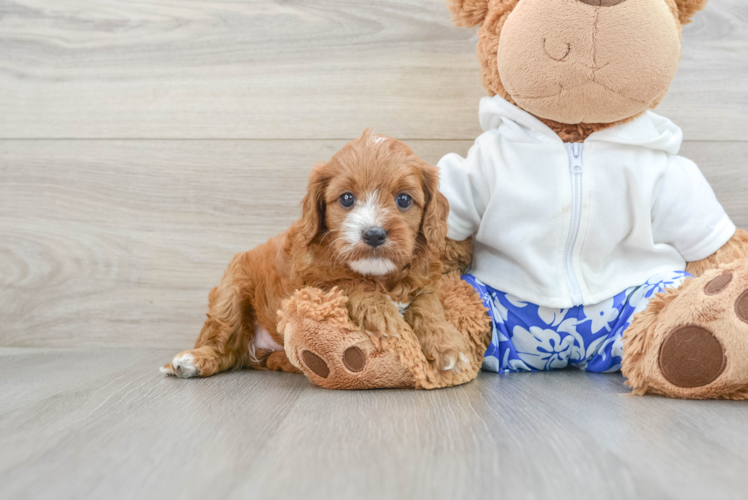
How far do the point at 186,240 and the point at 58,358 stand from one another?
45 centimetres

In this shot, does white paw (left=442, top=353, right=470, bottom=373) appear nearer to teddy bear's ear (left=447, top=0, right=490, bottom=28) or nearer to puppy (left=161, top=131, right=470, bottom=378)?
puppy (left=161, top=131, right=470, bottom=378)

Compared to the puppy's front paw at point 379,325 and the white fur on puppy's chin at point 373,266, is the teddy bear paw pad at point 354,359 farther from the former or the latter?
the white fur on puppy's chin at point 373,266

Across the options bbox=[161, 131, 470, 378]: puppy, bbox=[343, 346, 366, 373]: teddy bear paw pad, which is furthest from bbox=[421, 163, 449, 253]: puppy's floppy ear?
bbox=[343, 346, 366, 373]: teddy bear paw pad

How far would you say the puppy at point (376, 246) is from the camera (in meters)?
1.06

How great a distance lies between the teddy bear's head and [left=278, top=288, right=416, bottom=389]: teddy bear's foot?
57cm

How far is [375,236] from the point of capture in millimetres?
1031

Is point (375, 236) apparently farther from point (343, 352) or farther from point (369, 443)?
point (369, 443)

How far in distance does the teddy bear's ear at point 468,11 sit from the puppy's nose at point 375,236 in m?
0.56

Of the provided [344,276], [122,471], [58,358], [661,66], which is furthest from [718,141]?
[58,358]

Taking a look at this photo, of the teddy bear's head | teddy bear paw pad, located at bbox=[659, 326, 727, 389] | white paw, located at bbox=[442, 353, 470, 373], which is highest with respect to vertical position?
the teddy bear's head

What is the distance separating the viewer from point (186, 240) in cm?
167

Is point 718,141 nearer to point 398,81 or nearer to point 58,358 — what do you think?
point 398,81

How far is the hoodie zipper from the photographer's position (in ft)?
4.06

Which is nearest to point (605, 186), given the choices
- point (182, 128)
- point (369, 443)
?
point (369, 443)
